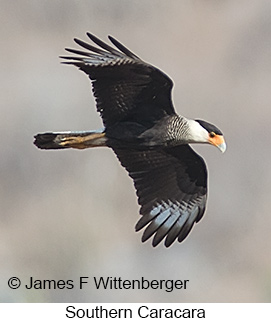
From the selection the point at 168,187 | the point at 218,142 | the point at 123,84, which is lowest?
the point at 168,187

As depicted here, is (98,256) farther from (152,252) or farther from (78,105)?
(78,105)

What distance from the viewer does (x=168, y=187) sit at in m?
5.26

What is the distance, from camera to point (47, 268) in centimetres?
722

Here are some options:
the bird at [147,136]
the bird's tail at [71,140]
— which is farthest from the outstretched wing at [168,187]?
the bird's tail at [71,140]

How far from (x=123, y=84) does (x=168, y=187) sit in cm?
78

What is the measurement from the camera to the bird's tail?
15.7 ft

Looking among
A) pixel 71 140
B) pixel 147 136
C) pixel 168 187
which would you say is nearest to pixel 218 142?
pixel 147 136

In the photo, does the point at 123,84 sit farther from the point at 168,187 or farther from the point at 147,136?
the point at 168,187

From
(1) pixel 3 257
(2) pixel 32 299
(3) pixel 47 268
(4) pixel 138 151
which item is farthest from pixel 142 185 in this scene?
(1) pixel 3 257

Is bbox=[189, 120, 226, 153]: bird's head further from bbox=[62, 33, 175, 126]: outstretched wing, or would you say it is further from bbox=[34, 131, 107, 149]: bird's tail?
bbox=[34, 131, 107, 149]: bird's tail

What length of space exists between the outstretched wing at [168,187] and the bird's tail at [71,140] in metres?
0.32

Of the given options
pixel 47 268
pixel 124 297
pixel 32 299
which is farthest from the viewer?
pixel 47 268

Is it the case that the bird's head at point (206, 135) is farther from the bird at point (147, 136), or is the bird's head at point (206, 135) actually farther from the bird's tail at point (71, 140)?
the bird's tail at point (71, 140)
